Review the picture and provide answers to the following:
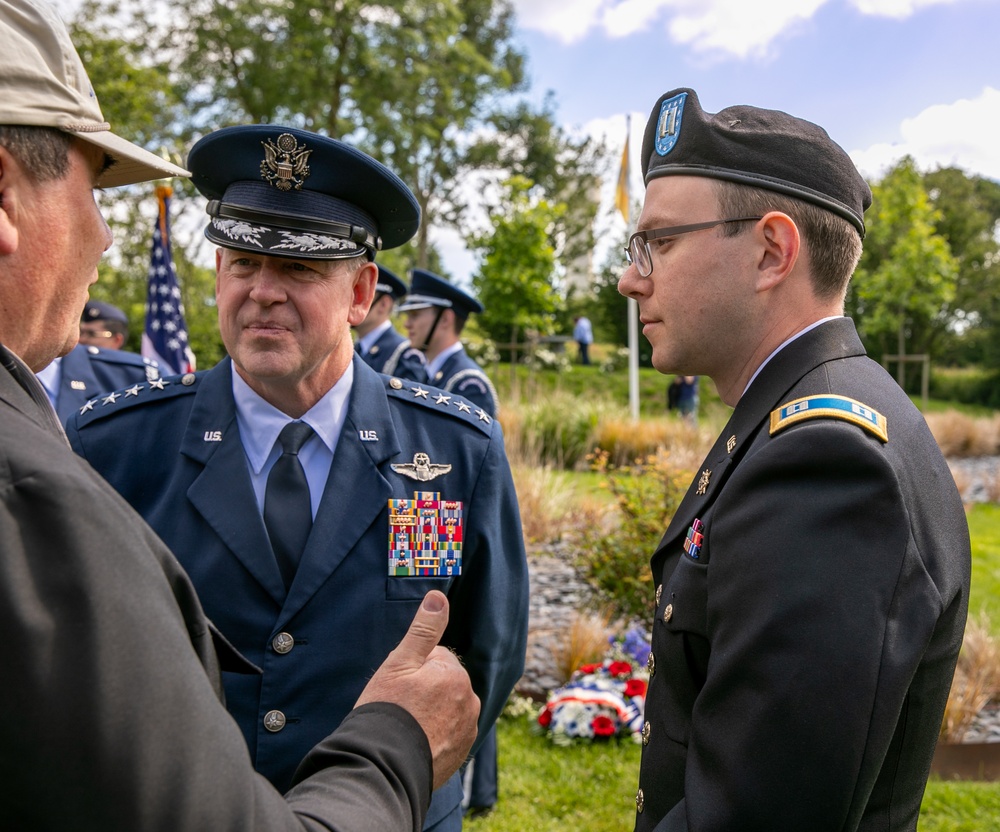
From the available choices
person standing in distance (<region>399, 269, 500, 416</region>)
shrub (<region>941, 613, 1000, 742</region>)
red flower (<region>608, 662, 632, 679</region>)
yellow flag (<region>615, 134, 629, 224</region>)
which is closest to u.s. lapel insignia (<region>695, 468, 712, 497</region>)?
shrub (<region>941, 613, 1000, 742</region>)

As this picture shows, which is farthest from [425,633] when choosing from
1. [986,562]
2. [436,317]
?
[986,562]

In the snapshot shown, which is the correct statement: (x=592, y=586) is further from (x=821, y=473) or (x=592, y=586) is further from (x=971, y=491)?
(x=971, y=491)

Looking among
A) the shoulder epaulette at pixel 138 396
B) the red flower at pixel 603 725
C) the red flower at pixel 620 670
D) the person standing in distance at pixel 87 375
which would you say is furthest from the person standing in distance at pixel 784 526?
the person standing in distance at pixel 87 375

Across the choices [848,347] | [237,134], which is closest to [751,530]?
[848,347]

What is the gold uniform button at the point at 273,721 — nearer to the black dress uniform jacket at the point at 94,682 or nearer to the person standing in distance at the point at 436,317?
the black dress uniform jacket at the point at 94,682

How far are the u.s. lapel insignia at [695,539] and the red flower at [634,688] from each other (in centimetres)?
365

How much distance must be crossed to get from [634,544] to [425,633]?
4.68 m

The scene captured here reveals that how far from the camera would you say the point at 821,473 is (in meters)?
1.48

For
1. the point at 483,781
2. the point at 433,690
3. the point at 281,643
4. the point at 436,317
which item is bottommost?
the point at 483,781

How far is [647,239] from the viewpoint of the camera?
2043mm

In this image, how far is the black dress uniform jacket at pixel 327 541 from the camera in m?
2.13

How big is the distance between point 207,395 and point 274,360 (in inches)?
9.3

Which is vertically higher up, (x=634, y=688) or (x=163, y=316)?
(x=163, y=316)

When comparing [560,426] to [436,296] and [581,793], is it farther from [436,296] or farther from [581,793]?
[581,793]
